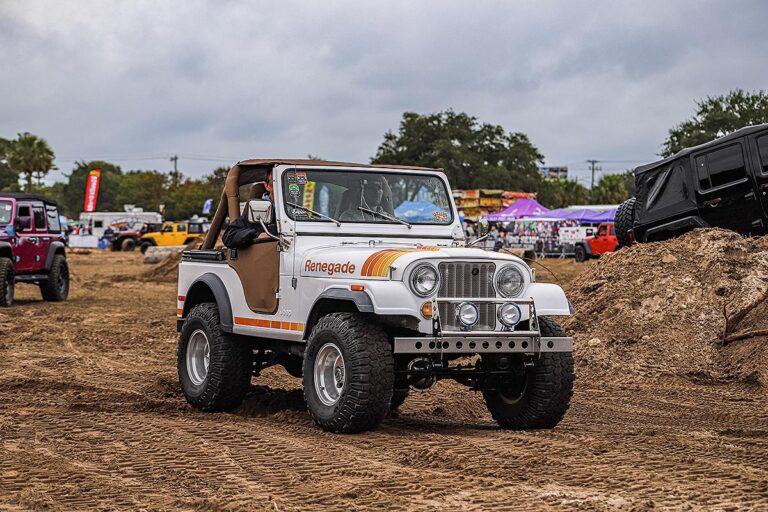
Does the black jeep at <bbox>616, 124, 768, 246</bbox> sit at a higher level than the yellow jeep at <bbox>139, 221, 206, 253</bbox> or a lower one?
lower

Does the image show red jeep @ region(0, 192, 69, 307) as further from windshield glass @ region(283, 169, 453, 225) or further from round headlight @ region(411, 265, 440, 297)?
round headlight @ region(411, 265, 440, 297)

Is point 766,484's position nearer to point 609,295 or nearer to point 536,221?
point 609,295

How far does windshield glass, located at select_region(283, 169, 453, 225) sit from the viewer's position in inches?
354

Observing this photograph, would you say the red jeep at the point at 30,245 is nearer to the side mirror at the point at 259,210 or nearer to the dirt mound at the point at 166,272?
the dirt mound at the point at 166,272

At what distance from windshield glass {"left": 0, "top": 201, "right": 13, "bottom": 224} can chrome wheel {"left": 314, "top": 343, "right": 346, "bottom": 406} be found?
14.8 metres

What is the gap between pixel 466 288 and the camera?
25.5ft

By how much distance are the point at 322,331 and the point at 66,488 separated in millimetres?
2396

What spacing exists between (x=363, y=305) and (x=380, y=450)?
100 centimetres

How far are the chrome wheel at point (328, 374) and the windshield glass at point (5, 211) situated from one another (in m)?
14.8

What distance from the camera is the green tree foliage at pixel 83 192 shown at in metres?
118

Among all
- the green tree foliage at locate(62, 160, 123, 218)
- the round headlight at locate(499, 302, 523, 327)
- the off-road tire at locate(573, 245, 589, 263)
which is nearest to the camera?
the round headlight at locate(499, 302, 523, 327)

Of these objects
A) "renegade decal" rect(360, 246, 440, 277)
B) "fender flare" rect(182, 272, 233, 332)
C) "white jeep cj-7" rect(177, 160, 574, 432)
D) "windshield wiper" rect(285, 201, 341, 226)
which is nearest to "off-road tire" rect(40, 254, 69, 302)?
"white jeep cj-7" rect(177, 160, 574, 432)

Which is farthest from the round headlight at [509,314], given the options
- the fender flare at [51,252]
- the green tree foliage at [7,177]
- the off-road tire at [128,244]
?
the green tree foliage at [7,177]

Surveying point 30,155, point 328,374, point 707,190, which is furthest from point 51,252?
point 30,155
